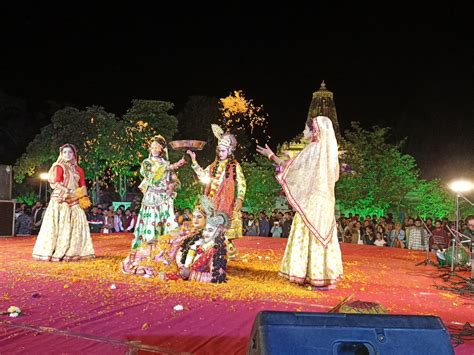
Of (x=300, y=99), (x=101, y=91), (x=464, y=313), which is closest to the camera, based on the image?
(x=464, y=313)

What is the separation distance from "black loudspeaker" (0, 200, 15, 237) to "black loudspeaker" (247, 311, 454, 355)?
13.0 m

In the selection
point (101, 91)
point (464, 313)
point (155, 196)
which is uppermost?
point (101, 91)

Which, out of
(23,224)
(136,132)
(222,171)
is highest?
(136,132)

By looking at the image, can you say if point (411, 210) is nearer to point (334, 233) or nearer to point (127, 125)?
point (127, 125)

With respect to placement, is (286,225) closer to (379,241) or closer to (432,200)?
(379,241)

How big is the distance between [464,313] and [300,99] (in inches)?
1722

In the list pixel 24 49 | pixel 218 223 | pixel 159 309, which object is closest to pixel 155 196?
pixel 218 223

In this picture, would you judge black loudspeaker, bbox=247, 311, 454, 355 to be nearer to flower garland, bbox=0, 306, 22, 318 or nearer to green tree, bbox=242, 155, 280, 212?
flower garland, bbox=0, 306, 22, 318

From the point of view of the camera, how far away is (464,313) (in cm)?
533

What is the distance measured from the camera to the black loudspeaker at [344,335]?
217 cm

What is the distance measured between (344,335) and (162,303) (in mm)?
3236

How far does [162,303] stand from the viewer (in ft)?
16.8

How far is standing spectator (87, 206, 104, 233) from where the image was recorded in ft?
54.1

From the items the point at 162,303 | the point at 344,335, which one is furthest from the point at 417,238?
the point at 344,335
